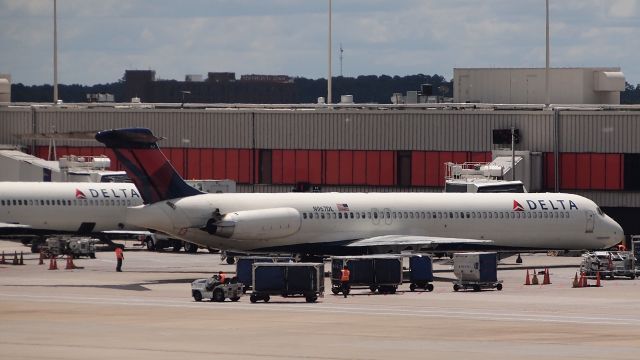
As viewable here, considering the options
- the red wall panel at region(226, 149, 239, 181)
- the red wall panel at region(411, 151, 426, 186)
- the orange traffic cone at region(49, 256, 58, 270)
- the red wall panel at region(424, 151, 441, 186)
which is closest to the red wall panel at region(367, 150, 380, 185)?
the red wall panel at region(411, 151, 426, 186)

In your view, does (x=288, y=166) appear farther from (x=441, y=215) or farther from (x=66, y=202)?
(x=441, y=215)

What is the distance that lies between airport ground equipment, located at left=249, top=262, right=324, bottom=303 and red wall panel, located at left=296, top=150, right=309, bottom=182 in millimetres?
46865

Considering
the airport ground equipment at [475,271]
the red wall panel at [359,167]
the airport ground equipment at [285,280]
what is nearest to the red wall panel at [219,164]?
the red wall panel at [359,167]

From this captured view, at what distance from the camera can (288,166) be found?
114 metres

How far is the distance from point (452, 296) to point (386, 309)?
7338 millimetres

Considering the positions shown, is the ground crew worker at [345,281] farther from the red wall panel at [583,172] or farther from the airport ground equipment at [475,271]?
the red wall panel at [583,172]

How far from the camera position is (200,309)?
61969mm

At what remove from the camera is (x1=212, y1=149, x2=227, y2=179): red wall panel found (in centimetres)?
11625

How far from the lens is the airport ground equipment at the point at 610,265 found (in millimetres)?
79938

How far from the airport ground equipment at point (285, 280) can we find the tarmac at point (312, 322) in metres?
0.74

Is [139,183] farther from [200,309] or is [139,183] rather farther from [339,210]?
[200,309]

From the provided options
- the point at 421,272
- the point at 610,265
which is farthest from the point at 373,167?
the point at 421,272

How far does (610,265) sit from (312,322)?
2772 cm

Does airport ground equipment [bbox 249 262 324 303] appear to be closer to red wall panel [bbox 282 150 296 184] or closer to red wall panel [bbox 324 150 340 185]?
red wall panel [bbox 324 150 340 185]
